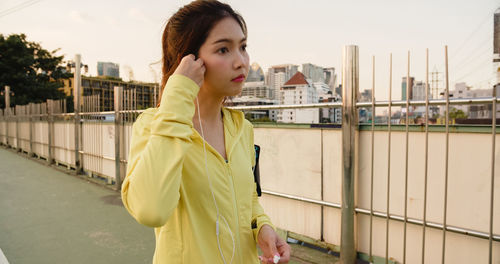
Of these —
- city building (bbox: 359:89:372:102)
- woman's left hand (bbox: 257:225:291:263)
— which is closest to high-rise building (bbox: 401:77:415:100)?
city building (bbox: 359:89:372:102)

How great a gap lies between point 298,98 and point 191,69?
8.42 ft

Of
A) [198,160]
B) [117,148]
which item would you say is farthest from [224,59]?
[117,148]

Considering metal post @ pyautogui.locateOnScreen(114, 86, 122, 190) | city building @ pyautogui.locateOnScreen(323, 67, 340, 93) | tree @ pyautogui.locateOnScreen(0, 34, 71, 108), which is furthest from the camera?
tree @ pyautogui.locateOnScreen(0, 34, 71, 108)

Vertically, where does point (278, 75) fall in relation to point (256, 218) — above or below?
above

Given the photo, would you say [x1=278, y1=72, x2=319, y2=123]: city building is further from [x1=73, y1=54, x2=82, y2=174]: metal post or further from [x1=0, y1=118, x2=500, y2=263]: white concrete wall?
[x1=73, y1=54, x2=82, y2=174]: metal post

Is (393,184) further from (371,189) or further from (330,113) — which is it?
(330,113)

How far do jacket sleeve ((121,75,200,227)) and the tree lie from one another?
2723cm

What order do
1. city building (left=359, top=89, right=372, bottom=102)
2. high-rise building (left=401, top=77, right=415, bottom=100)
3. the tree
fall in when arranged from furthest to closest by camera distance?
1. the tree
2. city building (left=359, top=89, right=372, bottom=102)
3. high-rise building (left=401, top=77, right=415, bottom=100)

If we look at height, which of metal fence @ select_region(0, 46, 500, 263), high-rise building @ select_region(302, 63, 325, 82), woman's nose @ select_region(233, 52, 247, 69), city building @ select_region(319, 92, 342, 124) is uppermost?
high-rise building @ select_region(302, 63, 325, 82)

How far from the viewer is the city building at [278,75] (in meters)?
3.72

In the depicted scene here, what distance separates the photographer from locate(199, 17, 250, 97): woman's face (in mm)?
1116

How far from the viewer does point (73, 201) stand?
5.38 meters

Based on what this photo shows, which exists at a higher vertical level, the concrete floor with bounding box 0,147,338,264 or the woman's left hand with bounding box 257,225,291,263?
the woman's left hand with bounding box 257,225,291,263

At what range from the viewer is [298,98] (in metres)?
3.49
